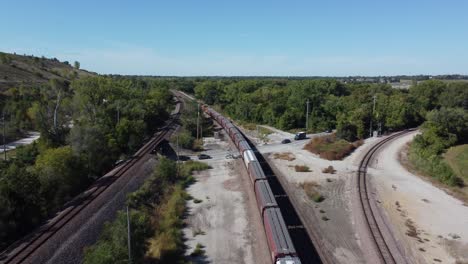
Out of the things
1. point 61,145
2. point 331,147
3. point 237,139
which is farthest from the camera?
point 331,147

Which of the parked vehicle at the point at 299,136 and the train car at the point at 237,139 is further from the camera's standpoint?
the parked vehicle at the point at 299,136

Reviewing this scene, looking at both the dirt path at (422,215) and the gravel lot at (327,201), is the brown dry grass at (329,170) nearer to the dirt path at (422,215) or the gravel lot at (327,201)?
the gravel lot at (327,201)

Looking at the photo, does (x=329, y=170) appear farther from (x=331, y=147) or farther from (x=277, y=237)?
(x=277, y=237)

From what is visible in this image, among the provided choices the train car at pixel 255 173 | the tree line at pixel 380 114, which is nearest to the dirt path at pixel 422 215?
the tree line at pixel 380 114

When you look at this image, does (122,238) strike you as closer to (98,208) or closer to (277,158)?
(98,208)

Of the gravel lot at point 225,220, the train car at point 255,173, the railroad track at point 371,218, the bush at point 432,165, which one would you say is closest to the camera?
the gravel lot at point 225,220

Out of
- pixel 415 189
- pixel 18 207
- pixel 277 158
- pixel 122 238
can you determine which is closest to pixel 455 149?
pixel 415 189

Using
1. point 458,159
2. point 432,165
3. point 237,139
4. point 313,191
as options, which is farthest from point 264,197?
point 458,159
